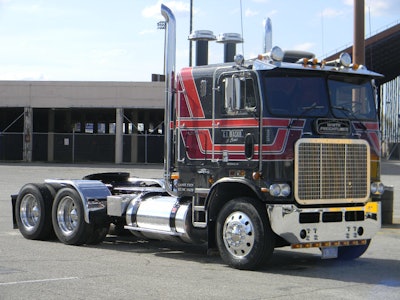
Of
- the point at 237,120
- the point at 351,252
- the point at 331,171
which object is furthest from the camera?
the point at 351,252

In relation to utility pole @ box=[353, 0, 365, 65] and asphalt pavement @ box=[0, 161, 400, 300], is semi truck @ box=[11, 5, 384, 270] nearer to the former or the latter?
asphalt pavement @ box=[0, 161, 400, 300]

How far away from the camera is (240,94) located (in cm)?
981

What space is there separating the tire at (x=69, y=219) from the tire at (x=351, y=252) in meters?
4.32

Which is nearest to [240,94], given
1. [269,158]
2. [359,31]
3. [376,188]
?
[269,158]

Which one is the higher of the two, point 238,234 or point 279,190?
point 279,190

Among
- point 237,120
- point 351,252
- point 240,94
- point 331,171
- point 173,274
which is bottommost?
point 173,274

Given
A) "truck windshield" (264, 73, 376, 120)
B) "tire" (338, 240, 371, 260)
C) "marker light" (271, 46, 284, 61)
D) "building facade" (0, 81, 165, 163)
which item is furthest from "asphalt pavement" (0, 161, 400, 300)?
"building facade" (0, 81, 165, 163)

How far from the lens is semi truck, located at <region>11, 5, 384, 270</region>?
9.55 metres

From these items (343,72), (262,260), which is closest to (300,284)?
(262,260)

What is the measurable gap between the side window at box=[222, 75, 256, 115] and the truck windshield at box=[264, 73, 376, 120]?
0.74ft

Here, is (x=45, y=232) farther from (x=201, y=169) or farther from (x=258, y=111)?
(x=258, y=111)

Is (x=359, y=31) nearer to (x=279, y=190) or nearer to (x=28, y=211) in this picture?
(x=279, y=190)

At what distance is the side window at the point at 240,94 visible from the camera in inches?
383

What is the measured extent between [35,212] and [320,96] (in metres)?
6.15
